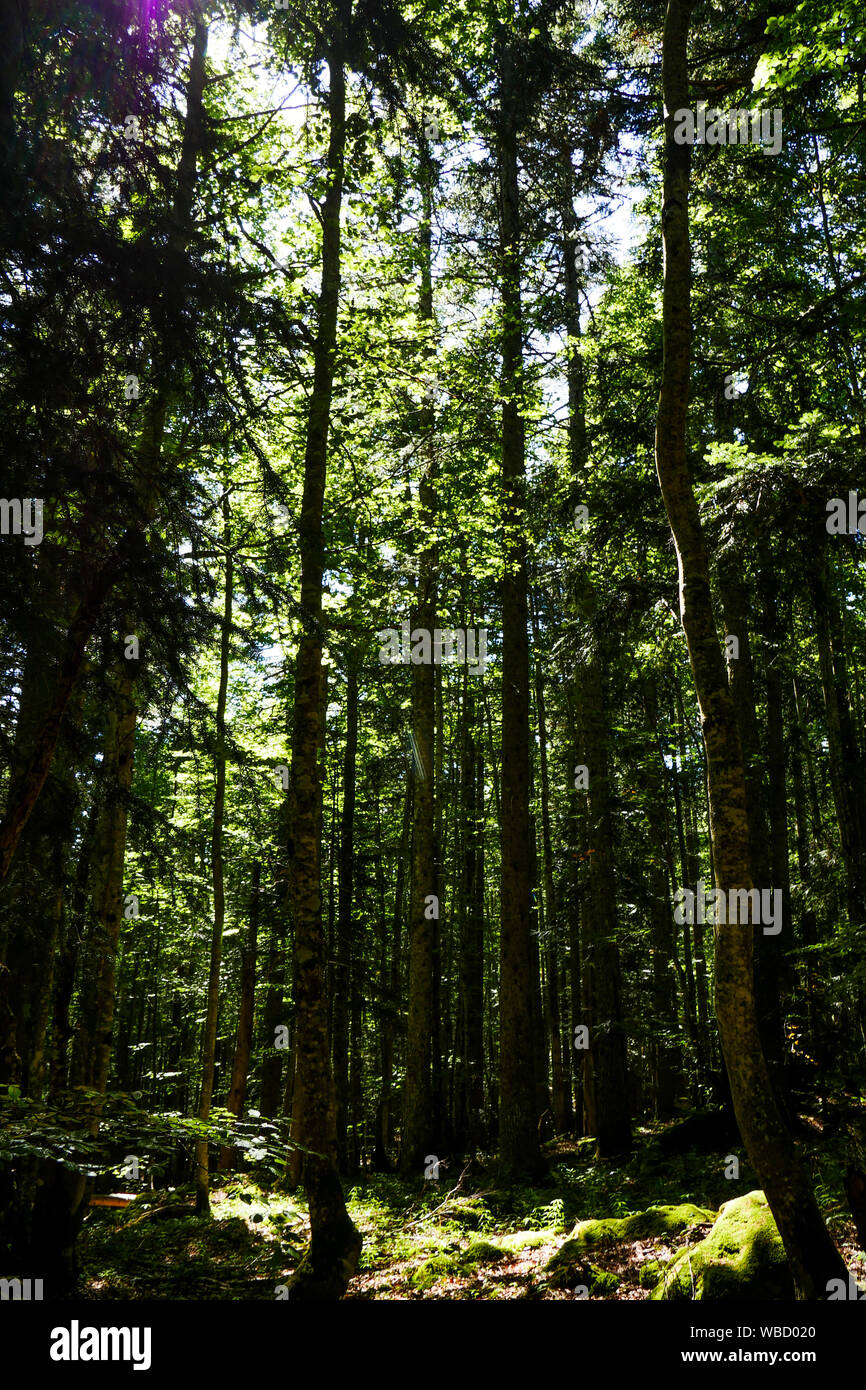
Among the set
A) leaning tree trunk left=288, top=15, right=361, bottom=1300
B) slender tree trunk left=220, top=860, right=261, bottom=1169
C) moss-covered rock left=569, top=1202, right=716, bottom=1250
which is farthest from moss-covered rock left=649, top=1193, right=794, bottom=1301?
slender tree trunk left=220, top=860, right=261, bottom=1169

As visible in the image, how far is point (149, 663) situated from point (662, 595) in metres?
5.90

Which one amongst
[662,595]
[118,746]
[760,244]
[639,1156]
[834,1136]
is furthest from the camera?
[760,244]

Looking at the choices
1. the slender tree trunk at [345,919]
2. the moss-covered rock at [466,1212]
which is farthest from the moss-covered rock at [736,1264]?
the slender tree trunk at [345,919]

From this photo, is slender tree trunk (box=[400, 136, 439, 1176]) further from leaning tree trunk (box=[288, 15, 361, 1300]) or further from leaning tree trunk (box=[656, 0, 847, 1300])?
leaning tree trunk (box=[656, 0, 847, 1300])

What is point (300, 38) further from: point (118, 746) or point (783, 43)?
point (118, 746)

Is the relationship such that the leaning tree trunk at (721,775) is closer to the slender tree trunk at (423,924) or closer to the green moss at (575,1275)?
the green moss at (575,1275)

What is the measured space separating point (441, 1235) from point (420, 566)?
9.11 metres

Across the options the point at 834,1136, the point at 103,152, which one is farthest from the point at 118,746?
the point at 834,1136

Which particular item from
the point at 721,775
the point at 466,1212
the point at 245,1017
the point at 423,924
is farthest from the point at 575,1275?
the point at 245,1017

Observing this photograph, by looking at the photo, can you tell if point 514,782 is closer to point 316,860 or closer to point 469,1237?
point 316,860

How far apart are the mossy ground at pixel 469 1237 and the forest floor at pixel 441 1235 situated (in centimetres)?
2

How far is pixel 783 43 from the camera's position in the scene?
22.1 feet

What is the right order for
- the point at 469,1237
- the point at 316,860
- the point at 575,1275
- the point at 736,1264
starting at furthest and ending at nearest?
the point at 469,1237 → the point at 316,860 → the point at 575,1275 → the point at 736,1264

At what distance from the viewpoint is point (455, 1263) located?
7781mm
